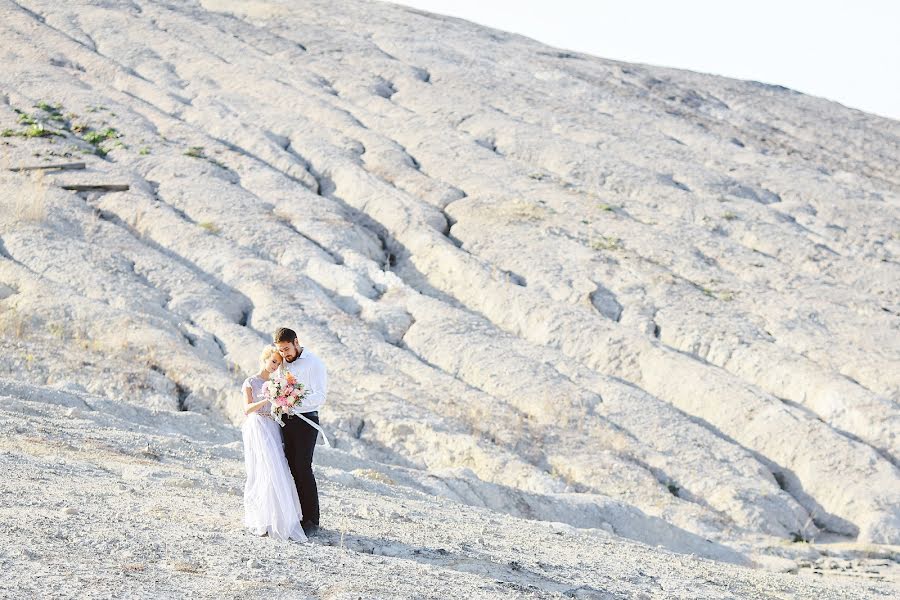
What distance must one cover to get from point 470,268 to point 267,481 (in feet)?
70.6

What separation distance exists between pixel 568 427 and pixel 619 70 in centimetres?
3739

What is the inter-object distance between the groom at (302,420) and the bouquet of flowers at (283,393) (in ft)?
0.19

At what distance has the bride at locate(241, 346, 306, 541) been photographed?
11.0m

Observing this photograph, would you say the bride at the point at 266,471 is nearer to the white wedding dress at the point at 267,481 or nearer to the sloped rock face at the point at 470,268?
the white wedding dress at the point at 267,481

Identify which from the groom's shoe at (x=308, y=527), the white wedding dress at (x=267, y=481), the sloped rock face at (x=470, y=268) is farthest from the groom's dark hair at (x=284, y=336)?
the sloped rock face at (x=470, y=268)

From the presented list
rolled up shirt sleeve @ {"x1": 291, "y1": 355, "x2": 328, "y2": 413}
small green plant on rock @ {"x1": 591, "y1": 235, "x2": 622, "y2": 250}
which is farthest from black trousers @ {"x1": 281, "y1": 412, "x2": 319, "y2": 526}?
small green plant on rock @ {"x1": 591, "y1": 235, "x2": 622, "y2": 250}

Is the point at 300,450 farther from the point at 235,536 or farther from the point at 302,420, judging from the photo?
the point at 235,536

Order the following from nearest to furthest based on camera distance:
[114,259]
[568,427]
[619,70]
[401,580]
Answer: [401,580] < [568,427] < [114,259] < [619,70]

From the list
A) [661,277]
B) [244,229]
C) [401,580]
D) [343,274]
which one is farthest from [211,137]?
[401,580]

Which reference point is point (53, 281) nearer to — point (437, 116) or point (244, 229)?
point (244, 229)

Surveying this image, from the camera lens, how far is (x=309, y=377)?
11.0 m

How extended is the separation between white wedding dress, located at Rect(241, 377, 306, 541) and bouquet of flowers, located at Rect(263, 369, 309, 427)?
162mm

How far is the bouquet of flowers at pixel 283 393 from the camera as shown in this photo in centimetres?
1082

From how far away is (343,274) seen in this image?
1208 inches
